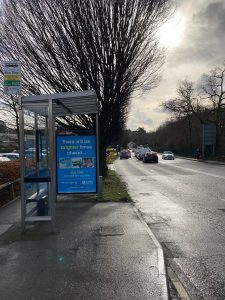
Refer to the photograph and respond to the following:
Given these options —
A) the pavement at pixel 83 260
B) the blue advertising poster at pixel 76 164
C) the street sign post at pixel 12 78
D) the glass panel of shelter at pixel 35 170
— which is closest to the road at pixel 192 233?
the pavement at pixel 83 260

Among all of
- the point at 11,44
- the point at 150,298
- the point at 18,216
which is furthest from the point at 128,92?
the point at 150,298

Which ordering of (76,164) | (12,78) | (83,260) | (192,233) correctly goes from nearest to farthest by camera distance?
(83,260), (12,78), (192,233), (76,164)

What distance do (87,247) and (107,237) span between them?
94 cm

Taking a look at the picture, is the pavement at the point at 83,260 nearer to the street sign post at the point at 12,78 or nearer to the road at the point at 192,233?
the road at the point at 192,233

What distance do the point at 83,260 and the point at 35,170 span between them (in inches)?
140

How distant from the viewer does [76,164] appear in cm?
1488

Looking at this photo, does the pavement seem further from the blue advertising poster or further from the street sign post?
the blue advertising poster

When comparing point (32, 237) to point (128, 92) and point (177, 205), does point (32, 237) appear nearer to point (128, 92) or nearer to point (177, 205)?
point (177, 205)

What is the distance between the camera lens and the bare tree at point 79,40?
20.6 metres

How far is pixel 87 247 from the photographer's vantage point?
26.5 feet

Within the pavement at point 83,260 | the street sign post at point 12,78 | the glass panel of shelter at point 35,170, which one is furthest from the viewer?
the glass panel of shelter at point 35,170

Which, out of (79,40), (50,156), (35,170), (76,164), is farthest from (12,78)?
(79,40)

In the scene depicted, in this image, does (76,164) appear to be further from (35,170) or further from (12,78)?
(12,78)

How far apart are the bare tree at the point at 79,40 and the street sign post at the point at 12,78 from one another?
1152cm
